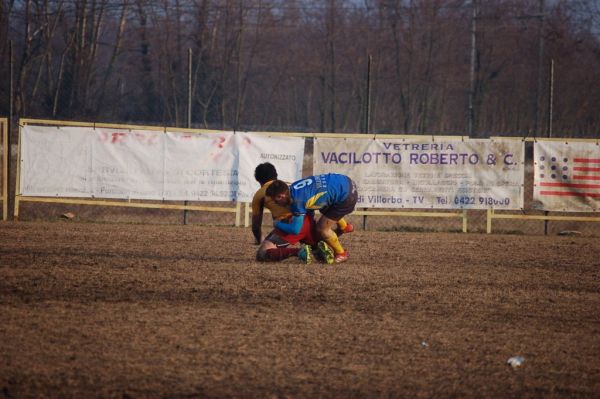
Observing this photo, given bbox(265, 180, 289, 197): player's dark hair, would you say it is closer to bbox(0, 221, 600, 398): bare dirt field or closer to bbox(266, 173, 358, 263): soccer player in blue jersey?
bbox(266, 173, 358, 263): soccer player in blue jersey

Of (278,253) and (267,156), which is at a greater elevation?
(267,156)

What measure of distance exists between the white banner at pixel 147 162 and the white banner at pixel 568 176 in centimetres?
441

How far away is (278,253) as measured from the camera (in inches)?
404

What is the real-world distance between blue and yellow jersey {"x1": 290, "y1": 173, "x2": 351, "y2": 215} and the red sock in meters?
0.55

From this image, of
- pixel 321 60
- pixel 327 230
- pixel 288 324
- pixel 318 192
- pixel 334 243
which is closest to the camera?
pixel 288 324

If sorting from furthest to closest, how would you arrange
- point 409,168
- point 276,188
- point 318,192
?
1. point 409,168
2. point 318,192
3. point 276,188

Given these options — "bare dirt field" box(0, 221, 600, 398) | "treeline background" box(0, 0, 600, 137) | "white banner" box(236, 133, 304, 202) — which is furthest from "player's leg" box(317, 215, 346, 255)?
"treeline background" box(0, 0, 600, 137)

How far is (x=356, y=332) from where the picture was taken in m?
6.74

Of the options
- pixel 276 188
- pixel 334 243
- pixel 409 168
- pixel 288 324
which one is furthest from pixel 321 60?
pixel 288 324

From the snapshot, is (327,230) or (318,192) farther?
(327,230)

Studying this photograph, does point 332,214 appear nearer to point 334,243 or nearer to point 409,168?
point 334,243

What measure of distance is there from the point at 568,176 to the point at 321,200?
7243 mm

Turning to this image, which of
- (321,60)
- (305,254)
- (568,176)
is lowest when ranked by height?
(305,254)

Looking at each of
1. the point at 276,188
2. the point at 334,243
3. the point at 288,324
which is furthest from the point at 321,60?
the point at 288,324
